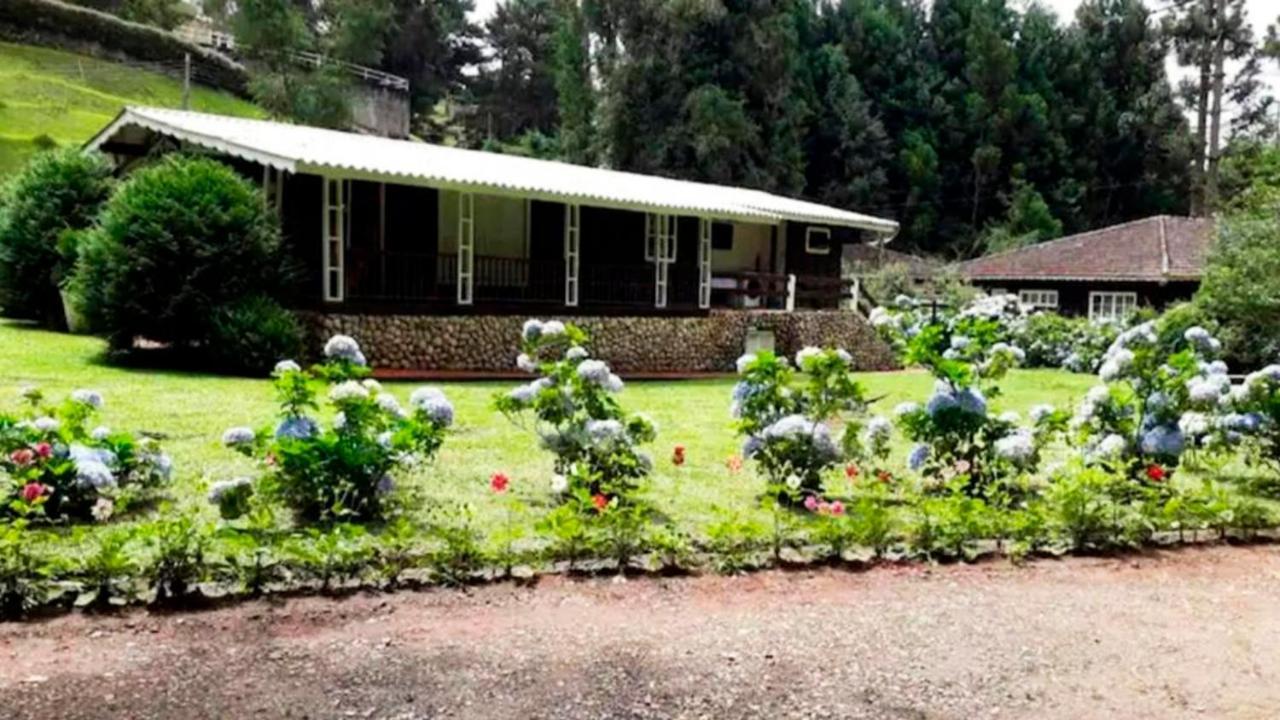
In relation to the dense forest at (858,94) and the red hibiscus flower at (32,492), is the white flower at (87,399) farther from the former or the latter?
the dense forest at (858,94)

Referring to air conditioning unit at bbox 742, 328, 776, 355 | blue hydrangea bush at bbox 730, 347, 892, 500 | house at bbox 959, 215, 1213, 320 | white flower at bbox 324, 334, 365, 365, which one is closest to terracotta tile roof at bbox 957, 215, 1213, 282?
house at bbox 959, 215, 1213, 320

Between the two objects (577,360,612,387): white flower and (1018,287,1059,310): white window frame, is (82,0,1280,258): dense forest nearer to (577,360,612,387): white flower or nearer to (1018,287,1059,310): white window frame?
(1018,287,1059,310): white window frame

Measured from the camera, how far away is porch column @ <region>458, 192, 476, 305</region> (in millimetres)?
→ 15313

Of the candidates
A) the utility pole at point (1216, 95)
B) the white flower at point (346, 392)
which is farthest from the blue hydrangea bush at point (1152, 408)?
the utility pole at point (1216, 95)

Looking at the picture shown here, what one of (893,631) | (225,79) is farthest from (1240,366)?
(225,79)

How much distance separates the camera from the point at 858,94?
141 ft

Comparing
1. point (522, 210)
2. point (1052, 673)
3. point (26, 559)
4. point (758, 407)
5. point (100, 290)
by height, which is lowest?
point (1052, 673)

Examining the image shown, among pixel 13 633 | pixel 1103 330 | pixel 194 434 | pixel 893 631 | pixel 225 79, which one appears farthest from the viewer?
pixel 225 79

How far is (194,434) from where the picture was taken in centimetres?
818

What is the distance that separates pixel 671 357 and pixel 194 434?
10.9 m

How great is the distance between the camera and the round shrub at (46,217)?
15336 mm

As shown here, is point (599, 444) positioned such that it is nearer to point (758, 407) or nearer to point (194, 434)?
point (758, 407)

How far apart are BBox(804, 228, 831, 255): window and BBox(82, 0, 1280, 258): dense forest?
11384mm

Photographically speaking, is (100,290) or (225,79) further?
(225,79)
